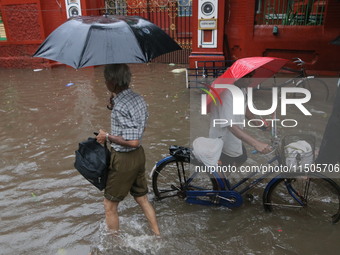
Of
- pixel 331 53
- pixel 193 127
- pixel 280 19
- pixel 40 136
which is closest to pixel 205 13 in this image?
pixel 280 19

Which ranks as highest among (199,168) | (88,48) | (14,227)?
(88,48)

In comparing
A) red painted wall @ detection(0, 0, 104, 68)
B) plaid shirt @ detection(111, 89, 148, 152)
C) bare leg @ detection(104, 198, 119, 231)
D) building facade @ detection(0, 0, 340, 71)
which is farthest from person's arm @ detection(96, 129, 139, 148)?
red painted wall @ detection(0, 0, 104, 68)

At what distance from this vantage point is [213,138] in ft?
10.1

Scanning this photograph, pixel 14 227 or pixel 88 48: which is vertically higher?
pixel 88 48

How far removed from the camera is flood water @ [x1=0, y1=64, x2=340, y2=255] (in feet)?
9.37

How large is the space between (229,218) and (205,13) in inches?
263

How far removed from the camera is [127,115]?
8.02ft

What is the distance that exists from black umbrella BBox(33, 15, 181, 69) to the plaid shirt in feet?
1.11

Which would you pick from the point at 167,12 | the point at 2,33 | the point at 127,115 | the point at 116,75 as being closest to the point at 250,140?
the point at 127,115

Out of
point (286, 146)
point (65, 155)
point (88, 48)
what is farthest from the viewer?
point (65, 155)

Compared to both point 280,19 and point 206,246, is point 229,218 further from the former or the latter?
point 280,19

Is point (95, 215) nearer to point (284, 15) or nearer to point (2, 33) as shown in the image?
point (284, 15)

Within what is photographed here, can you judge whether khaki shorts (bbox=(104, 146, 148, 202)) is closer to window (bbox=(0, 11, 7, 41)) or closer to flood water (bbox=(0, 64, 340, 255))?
flood water (bbox=(0, 64, 340, 255))

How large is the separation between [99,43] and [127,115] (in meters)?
0.56
